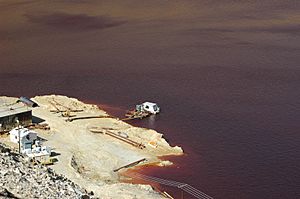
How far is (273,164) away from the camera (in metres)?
28.2

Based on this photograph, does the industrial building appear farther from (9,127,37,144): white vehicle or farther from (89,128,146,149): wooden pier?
(89,128,146,149): wooden pier

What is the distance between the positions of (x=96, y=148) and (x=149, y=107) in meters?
7.42

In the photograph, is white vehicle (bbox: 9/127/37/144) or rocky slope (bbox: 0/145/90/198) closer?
rocky slope (bbox: 0/145/90/198)

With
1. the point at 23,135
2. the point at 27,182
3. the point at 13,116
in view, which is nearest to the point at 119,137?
the point at 23,135

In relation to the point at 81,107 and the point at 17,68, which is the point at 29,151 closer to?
the point at 81,107

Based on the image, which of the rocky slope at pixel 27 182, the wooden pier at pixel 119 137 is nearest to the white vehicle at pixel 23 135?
the wooden pier at pixel 119 137

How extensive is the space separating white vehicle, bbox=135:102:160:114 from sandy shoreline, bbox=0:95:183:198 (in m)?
2.30

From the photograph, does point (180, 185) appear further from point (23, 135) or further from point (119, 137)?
point (23, 135)

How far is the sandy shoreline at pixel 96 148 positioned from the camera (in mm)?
24328

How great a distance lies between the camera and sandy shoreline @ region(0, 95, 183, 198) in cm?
2433

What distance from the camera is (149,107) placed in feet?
117

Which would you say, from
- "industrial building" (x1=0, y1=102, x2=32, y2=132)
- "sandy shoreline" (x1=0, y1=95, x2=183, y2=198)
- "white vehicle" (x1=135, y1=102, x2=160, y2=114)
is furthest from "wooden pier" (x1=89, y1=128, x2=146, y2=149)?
"white vehicle" (x1=135, y1=102, x2=160, y2=114)

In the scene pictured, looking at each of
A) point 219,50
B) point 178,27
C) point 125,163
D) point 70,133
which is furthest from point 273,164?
point 178,27

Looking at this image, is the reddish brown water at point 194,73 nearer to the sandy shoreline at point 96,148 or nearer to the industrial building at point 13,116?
the sandy shoreline at point 96,148
